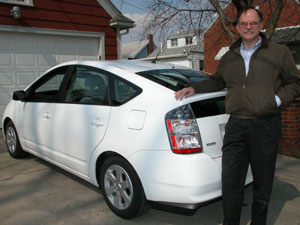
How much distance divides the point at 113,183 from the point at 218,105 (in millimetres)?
1254

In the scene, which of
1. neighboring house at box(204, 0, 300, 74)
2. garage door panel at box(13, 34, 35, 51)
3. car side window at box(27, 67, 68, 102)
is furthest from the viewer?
garage door panel at box(13, 34, 35, 51)

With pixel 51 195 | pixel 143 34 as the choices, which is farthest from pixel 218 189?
pixel 143 34

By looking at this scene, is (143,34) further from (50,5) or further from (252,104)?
(252,104)

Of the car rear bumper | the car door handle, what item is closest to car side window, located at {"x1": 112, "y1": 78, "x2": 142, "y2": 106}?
the car door handle

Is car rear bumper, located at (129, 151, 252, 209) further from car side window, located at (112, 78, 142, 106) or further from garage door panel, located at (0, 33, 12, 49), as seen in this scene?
garage door panel, located at (0, 33, 12, 49)

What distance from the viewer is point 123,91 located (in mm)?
2977

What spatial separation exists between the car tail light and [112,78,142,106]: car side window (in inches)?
18.6

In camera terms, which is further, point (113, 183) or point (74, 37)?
point (74, 37)

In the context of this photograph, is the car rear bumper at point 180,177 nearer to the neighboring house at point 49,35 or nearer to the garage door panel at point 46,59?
the neighboring house at point 49,35

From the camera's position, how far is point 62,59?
830 cm

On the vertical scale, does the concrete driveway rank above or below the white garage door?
below

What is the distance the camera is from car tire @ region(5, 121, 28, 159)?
15.5 ft

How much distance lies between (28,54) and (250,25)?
6.60 meters

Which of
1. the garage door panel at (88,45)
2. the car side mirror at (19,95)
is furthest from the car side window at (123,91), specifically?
the garage door panel at (88,45)
